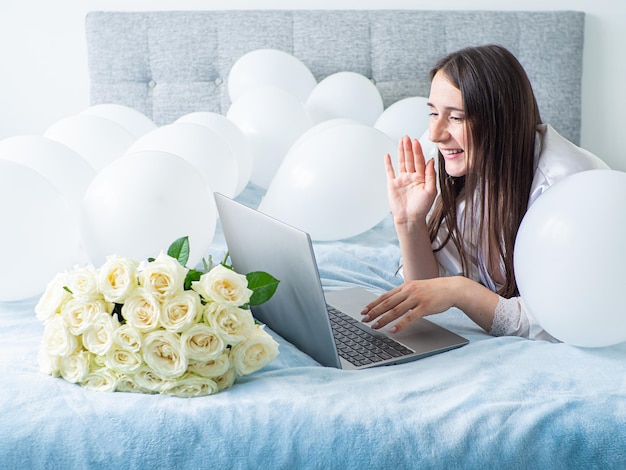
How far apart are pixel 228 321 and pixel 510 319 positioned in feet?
1.77

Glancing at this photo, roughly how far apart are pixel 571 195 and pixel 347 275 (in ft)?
2.16

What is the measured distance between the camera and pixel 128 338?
102cm

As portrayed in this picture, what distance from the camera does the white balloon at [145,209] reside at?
1.54m

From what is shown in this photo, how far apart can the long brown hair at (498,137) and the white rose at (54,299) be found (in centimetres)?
78

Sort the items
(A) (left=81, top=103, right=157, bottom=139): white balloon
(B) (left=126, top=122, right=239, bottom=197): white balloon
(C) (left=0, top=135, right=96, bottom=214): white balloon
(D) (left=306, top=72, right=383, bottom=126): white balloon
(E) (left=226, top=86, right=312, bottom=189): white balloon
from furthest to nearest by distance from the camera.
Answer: (D) (left=306, top=72, right=383, bottom=126): white balloon < (A) (left=81, top=103, right=157, bottom=139): white balloon < (E) (left=226, top=86, right=312, bottom=189): white balloon < (B) (left=126, top=122, right=239, bottom=197): white balloon < (C) (left=0, top=135, right=96, bottom=214): white balloon

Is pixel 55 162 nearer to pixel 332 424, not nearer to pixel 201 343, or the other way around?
pixel 201 343

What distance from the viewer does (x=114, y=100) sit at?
3119 millimetres

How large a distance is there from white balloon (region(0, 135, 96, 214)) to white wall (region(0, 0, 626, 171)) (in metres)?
1.52

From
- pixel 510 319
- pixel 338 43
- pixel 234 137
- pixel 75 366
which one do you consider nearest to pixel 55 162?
pixel 234 137

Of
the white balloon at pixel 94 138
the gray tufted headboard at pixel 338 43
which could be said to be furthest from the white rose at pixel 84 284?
the gray tufted headboard at pixel 338 43

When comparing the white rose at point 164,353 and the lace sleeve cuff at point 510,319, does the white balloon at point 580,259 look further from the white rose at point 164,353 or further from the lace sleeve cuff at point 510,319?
the white rose at point 164,353

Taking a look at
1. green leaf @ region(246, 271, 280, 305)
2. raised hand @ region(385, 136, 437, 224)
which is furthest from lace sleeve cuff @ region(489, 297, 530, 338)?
green leaf @ region(246, 271, 280, 305)

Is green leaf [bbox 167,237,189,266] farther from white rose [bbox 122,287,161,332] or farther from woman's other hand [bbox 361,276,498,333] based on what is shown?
woman's other hand [bbox 361,276,498,333]

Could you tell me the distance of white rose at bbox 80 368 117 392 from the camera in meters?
1.05
